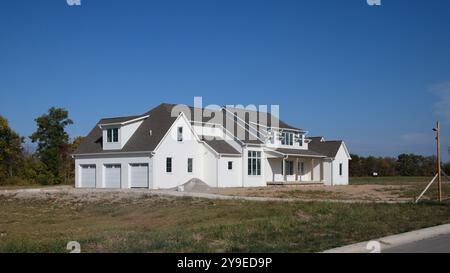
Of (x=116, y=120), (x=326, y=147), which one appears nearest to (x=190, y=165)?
(x=116, y=120)

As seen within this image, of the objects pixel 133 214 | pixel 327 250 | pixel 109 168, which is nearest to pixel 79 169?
pixel 109 168

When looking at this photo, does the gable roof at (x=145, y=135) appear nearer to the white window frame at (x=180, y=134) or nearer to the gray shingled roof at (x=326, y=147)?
the white window frame at (x=180, y=134)

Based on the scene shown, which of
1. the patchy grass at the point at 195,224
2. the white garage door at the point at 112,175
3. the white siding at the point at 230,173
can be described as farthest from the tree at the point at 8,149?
the white siding at the point at 230,173

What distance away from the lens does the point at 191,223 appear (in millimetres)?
20422

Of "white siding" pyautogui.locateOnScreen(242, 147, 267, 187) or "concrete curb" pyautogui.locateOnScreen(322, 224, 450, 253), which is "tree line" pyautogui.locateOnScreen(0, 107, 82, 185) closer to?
"white siding" pyautogui.locateOnScreen(242, 147, 267, 187)

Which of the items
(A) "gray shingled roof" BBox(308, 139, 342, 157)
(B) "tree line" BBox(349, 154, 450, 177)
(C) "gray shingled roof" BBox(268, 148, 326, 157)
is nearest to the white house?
(C) "gray shingled roof" BBox(268, 148, 326, 157)

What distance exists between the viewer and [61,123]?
66000 millimetres

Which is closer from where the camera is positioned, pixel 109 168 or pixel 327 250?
pixel 327 250

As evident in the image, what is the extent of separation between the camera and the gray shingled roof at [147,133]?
4166 cm

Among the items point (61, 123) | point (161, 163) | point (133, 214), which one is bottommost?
point (133, 214)

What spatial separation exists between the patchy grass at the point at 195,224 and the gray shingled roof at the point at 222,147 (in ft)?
45.5

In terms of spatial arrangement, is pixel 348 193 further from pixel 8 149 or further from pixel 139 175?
pixel 8 149
